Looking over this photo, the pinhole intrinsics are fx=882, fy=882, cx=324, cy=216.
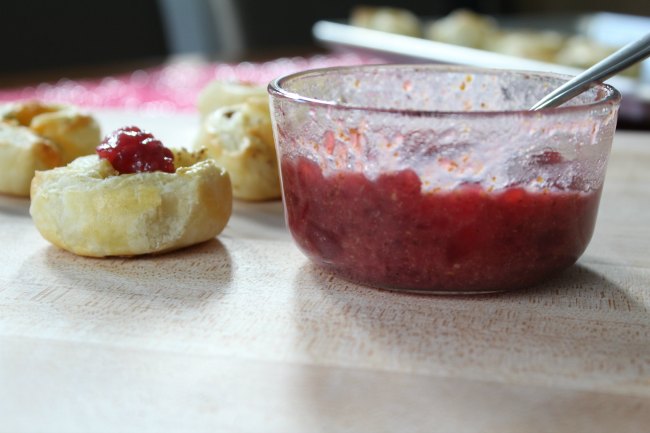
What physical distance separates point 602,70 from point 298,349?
1.37ft

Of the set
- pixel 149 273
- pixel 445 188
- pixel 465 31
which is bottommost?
pixel 465 31

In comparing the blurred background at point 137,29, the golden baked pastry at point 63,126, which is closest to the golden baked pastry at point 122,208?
the golden baked pastry at point 63,126

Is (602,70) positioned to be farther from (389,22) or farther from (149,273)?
(389,22)

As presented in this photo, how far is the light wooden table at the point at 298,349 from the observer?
0.65m

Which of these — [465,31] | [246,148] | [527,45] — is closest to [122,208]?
[246,148]

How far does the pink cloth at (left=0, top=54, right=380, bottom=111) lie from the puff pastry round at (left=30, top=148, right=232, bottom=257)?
926mm

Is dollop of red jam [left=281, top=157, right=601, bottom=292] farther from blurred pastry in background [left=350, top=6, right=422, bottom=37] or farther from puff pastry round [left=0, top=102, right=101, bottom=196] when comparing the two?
blurred pastry in background [left=350, top=6, right=422, bottom=37]

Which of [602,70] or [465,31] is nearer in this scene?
[602,70]

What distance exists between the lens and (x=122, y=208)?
962 mm

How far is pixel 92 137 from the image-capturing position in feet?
4.33

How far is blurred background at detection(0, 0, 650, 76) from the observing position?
334 cm

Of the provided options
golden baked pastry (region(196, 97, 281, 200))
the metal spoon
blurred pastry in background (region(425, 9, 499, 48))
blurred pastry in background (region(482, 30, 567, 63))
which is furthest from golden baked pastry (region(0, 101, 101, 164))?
blurred pastry in background (region(425, 9, 499, 48))

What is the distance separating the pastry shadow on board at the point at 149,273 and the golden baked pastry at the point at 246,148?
0.68 feet

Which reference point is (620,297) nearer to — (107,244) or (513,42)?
(107,244)
